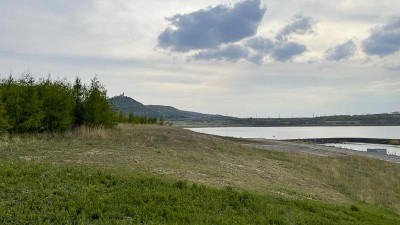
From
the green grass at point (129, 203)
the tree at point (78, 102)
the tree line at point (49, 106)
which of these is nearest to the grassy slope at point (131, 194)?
the green grass at point (129, 203)

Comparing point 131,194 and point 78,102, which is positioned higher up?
point 78,102

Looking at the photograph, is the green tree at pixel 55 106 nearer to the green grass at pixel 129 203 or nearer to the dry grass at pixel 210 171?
the dry grass at pixel 210 171

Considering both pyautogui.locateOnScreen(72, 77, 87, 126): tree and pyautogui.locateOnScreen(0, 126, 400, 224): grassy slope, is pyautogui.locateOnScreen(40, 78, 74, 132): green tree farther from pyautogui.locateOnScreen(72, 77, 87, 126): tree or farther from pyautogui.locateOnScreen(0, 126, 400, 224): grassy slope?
pyautogui.locateOnScreen(0, 126, 400, 224): grassy slope

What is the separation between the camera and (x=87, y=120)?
34.3 m

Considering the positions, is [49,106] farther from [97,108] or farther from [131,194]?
[131,194]

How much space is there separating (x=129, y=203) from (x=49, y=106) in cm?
2199

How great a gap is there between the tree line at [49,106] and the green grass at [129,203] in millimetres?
14493

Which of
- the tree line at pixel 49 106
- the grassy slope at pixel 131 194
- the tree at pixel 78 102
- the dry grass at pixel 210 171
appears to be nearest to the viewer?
the grassy slope at pixel 131 194

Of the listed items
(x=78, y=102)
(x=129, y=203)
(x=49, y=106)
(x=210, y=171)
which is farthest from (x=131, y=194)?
(x=78, y=102)

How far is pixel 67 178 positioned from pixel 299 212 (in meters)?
7.45

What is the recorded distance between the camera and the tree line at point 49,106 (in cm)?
2678

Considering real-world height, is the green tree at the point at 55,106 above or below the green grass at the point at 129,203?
above

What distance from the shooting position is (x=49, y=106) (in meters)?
29.6

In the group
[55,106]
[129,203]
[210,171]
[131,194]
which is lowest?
[210,171]
